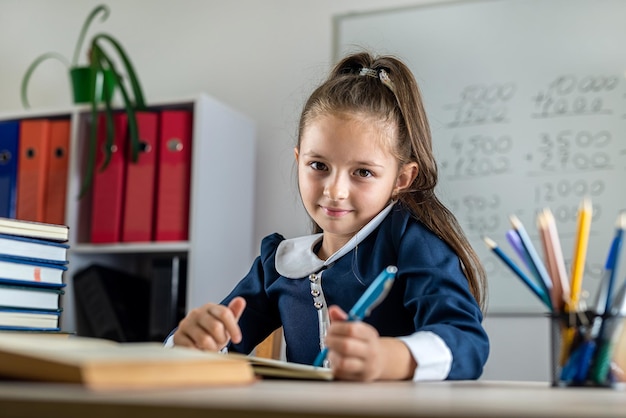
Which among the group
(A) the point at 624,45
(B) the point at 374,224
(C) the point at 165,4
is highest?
(C) the point at 165,4

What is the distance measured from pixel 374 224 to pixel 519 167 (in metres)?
1.56

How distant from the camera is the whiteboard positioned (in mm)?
2660

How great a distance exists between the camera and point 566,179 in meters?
2.69

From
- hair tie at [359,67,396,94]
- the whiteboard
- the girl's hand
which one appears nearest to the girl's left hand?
the girl's hand

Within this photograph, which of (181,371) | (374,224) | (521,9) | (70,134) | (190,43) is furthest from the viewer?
(190,43)

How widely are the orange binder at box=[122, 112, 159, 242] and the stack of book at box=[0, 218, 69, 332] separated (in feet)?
4.96

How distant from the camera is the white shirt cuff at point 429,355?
0.89 meters

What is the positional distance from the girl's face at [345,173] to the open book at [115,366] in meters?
0.62

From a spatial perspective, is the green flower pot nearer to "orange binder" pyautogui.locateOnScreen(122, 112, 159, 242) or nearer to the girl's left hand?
"orange binder" pyautogui.locateOnScreen(122, 112, 159, 242)

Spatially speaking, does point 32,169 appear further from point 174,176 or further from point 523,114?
point 523,114

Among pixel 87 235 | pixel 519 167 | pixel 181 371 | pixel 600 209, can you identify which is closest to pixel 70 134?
pixel 87 235

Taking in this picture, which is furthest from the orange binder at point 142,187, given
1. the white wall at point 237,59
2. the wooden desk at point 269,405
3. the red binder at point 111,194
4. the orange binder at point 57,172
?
the wooden desk at point 269,405

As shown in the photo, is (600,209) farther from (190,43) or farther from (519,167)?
(190,43)

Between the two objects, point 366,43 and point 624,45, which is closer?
point 624,45
